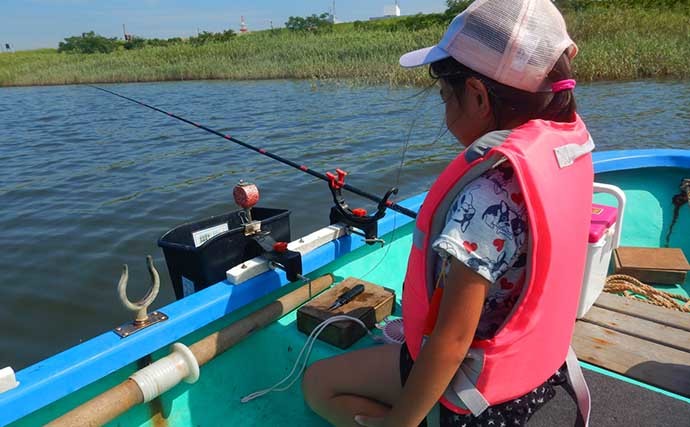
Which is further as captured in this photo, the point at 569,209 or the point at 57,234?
the point at 57,234

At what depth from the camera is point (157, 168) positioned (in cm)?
746

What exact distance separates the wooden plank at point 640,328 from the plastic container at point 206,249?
1.48m

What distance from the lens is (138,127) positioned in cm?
1050

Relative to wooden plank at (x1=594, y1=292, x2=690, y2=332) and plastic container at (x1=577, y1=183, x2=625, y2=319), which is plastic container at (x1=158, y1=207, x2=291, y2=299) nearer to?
plastic container at (x1=577, y1=183, x2=625, y2=319)

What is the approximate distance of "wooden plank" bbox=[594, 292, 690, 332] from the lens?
2.14m

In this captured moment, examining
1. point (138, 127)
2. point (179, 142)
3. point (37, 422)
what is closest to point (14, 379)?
point (37, 422)

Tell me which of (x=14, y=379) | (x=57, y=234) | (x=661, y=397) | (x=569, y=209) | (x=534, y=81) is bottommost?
(x=57, y=234)

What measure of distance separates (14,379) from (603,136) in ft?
30.2

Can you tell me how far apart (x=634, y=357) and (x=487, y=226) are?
4.29 ft

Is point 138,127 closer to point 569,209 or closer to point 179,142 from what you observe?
point 179,142

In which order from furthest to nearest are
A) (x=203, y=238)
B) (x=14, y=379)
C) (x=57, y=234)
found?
1. (x=57, y=234)
2. (x=203, y=238)
3. (x=14, y=379)

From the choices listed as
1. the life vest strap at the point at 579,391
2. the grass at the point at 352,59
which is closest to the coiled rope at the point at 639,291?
the life vest strap at the point at 579,391

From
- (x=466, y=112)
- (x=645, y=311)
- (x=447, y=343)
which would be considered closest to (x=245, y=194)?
(x=466, y=112)

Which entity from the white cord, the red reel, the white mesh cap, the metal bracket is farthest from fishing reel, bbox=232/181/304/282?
the white mesh cap
